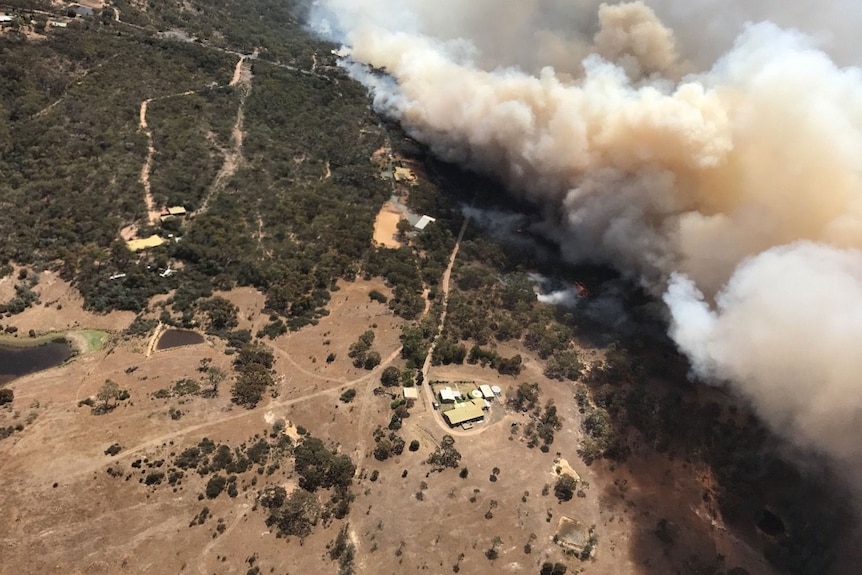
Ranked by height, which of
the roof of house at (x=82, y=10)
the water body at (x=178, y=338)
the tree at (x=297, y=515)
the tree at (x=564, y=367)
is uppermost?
the roof of house at (x=82, y=10)

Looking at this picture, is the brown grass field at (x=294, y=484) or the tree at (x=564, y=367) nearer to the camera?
the brown grass field at (x=294, y=484)

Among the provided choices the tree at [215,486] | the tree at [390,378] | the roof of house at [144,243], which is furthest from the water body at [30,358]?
the tree at [390,378]

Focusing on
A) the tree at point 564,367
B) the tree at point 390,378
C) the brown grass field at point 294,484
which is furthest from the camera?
the tree at point 564,367

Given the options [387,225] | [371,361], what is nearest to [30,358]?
[371,361]

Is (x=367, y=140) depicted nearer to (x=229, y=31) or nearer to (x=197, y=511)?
(x=229, y=31)

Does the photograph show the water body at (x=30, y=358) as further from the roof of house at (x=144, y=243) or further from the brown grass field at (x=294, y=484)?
the roof of house at (x=144, y=243)

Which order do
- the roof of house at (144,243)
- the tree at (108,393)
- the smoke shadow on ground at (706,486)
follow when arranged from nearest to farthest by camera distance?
the smoke shadow on ground at (706,486) < the tree at (108,393) < the roof of house at (144,243)

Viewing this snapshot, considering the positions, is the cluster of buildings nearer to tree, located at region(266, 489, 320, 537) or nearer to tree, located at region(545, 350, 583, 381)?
tree, located at region(545, 350, 583, 381)

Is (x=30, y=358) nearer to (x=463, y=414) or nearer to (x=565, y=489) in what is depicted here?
(x=463, y=414)
